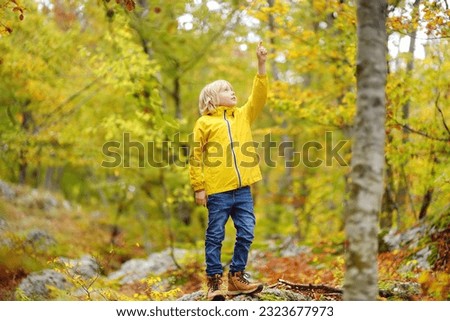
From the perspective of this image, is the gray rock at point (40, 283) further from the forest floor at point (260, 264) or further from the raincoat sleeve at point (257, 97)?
the raincoat sleeve at point (257, 97)

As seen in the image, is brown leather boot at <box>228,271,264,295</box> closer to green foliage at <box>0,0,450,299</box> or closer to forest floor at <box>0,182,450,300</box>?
forest floor at <box>0,182,450,300</box>

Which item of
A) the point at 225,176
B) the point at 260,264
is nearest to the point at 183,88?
the point at 260,264

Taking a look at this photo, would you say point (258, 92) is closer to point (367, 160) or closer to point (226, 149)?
point (226, 149)

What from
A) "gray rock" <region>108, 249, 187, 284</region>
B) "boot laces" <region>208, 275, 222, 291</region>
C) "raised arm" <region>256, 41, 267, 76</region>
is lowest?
"gray rock" <region>108, 249, 187, 284</region>

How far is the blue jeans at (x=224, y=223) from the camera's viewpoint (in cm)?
461

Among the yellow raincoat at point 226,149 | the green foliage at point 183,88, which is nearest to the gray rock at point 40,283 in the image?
the green foliage at point 183,88

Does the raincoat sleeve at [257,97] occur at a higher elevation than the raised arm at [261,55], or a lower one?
lower

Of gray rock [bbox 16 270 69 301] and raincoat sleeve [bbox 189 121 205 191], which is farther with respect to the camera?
gray rock [bbox 16 270 69 301]

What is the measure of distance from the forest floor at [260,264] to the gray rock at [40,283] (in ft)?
0.51

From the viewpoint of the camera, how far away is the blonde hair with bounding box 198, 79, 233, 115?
4.75m

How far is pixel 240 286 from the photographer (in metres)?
4.57

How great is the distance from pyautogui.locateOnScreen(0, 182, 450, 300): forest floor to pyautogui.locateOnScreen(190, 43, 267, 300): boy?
69cm

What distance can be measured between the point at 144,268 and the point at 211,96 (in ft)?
23.9

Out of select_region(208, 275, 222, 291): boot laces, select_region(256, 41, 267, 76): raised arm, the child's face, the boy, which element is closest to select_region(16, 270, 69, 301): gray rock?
select_region(208, 275, 222, 291): boot laces
